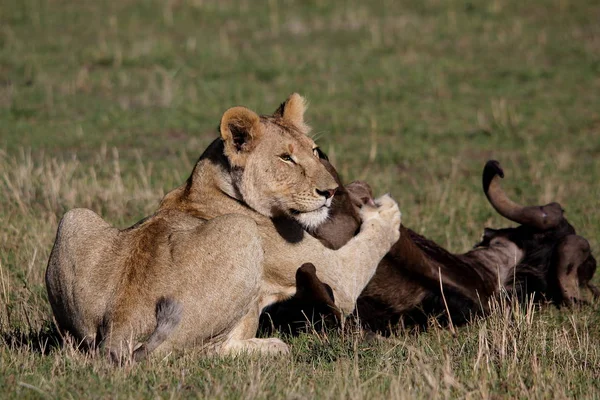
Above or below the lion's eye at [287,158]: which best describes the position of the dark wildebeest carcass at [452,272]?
below

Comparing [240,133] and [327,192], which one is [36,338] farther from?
[327,192]

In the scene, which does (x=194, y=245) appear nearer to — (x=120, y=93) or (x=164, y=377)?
(x=164, y=377)

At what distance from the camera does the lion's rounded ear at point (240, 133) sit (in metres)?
5.57

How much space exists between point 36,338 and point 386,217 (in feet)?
7.28

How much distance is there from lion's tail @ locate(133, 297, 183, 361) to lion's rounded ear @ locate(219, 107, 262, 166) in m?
1.06

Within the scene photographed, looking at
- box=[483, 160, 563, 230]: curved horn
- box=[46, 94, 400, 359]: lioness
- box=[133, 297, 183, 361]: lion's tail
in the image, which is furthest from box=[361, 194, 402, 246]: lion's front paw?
box=[483, 160, 563, 230]: curved horn

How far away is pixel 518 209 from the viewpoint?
24.7 ft

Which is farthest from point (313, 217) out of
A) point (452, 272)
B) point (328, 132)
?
point (328, 132)

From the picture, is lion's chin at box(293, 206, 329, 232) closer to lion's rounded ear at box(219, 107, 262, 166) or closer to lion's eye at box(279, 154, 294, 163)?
lion's eye at box(279, 154, 294, 163)

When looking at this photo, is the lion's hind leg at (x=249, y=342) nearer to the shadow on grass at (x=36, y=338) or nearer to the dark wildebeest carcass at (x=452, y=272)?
the dark wildebeest carcass at (x=452, y=272)

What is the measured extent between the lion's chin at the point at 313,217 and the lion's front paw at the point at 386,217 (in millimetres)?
444

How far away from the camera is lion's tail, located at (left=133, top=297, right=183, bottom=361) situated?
188 inches

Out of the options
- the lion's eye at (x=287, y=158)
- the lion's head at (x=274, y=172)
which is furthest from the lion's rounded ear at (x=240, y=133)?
the lion's eye at (x=287, y=158)

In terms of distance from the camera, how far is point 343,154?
39.9 ft
